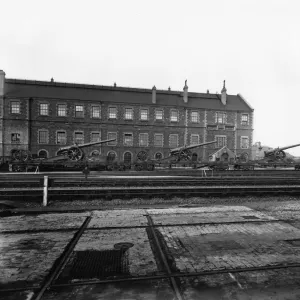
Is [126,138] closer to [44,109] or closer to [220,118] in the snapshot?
[44,109]

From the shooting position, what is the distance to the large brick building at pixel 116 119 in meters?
31.7

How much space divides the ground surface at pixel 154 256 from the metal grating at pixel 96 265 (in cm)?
2

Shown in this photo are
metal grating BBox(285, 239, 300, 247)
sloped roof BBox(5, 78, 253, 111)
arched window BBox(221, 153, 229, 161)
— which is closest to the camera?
metal grating BBox(285, 239, 300, 247)

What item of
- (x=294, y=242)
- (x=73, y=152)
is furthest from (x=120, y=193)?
(x=73, y=152)

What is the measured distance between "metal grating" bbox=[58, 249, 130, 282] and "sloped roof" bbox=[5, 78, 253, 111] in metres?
31.0

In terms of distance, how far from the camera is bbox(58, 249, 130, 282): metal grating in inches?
149

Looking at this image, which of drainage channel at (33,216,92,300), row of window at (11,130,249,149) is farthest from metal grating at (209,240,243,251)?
row of window at (11,130,249,149)

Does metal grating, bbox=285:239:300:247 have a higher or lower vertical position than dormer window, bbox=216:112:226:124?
lower

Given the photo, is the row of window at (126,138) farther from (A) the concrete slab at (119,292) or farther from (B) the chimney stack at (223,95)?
(A) the concrete slab at (119,292)

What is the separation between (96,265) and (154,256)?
1.08m

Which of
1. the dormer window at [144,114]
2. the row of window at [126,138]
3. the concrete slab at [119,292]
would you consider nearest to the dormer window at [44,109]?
the row of window at [126,138]

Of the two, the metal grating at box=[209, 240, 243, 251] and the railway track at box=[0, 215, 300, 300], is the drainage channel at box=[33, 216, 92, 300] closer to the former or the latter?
the railway track at box=[0, 215, 300, 300]

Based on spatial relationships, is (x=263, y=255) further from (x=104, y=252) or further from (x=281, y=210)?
(x=281, y=210)

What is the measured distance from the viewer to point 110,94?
3547 centimetres
